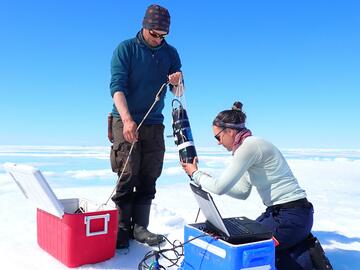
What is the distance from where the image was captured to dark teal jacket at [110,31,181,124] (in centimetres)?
308

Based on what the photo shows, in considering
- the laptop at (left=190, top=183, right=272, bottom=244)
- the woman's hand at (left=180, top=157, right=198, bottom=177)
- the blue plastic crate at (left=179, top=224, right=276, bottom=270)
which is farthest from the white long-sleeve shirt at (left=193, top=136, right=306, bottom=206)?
the blue plastic crate at (left=179, top=224, right=276, bottom=270)

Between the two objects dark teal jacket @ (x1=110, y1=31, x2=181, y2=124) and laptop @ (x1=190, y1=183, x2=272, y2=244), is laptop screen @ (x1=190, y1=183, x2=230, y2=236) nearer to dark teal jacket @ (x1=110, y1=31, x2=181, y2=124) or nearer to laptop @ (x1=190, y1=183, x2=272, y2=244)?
laptop @ (x1=190, y1=183, x2=272, y2=244)

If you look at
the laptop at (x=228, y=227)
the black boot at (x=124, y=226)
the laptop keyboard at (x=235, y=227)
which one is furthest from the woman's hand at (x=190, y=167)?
the black boot at (x=124, y=226)

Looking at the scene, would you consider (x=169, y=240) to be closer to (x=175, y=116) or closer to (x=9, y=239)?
(x=175, y=116)

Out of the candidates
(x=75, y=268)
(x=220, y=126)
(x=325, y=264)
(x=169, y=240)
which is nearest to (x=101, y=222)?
(x=75, y=268)

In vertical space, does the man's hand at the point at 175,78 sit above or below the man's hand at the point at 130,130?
above

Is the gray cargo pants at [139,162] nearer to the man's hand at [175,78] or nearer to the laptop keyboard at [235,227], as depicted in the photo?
the man's hand at [175,78]

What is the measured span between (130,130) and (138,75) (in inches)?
23.3

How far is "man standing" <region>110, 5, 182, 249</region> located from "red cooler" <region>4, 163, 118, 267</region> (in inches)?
15.4

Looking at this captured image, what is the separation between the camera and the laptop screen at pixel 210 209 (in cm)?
203

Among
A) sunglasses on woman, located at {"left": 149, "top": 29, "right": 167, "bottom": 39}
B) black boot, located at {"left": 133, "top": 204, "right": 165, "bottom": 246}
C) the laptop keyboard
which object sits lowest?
black boot, located at {"left": 133, "top": 204, "right": 165, "bottom": 246}

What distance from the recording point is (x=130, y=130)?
9.16ft

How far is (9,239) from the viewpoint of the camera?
127 inches

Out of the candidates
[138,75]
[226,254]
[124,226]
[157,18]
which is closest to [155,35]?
[157,18]
